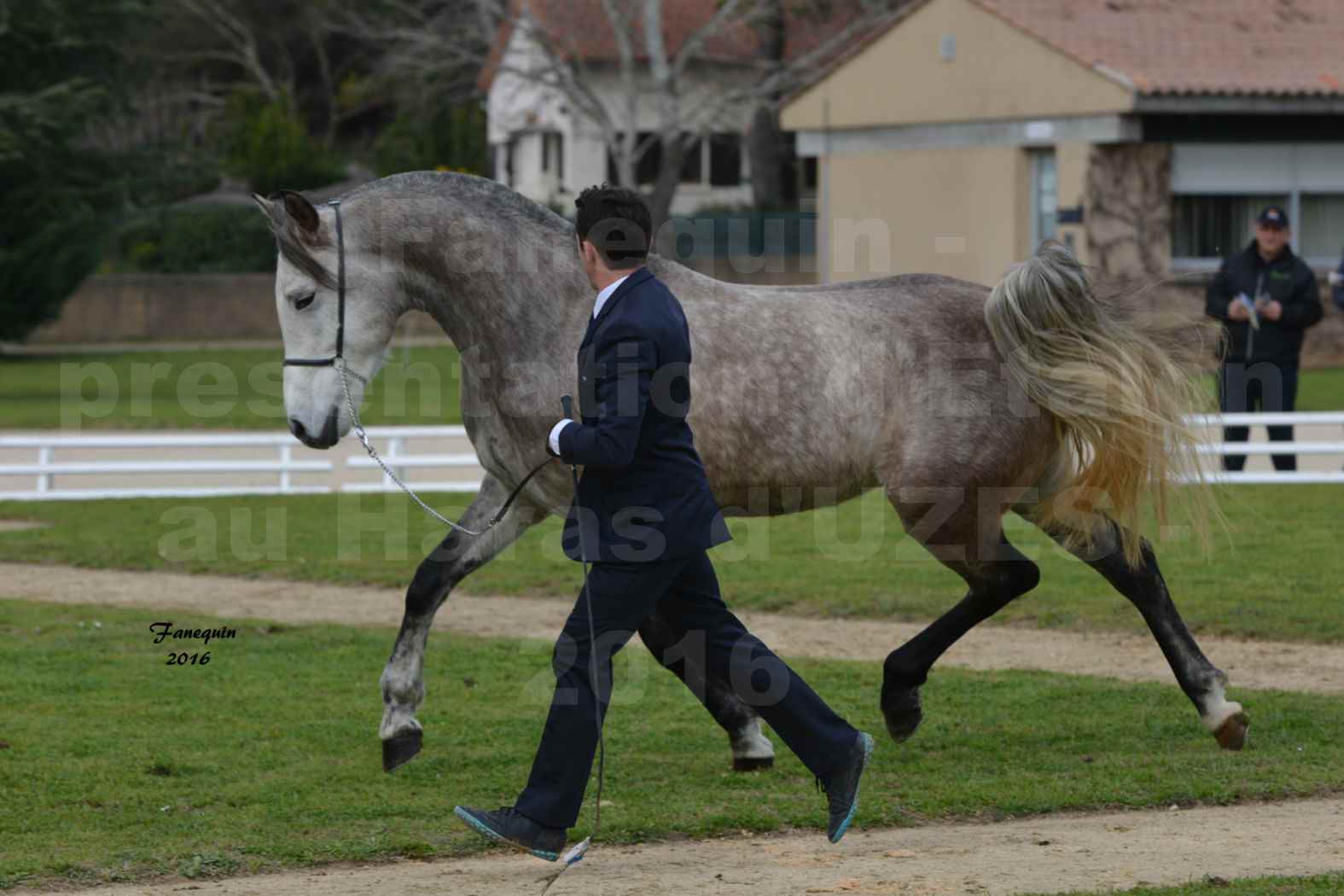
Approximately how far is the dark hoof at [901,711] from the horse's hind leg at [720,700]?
47 centimetres

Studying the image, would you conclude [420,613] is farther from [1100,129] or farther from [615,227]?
[1100,129]

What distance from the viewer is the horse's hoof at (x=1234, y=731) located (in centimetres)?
679

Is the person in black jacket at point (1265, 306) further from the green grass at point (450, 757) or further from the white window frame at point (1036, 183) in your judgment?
the white window frame at point (1036, 183)

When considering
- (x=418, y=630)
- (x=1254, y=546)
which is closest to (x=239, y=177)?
(x=1254, y=546)

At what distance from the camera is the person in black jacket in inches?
535

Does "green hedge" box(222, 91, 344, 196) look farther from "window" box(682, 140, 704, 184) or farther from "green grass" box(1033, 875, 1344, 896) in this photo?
"green grass" box(1033, 875, 1344, 896)

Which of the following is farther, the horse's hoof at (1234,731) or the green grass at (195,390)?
the green grass at (195,390)

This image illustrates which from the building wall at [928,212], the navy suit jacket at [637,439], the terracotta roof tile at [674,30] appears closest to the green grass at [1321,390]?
the building wall at [928,212]

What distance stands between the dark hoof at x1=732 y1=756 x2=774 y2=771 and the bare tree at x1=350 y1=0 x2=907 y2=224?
2364 centimetres

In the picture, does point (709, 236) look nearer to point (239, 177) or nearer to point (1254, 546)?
point (239, 177)

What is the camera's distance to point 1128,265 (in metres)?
25.6

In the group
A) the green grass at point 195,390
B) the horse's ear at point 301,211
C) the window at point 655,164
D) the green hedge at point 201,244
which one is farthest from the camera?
→ the window at point 655,164

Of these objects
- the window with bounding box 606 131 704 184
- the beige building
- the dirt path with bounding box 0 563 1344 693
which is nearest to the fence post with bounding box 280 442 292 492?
the dirt path with bounding box 0 563 1344 693

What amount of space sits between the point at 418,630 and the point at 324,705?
1278 millimetres
